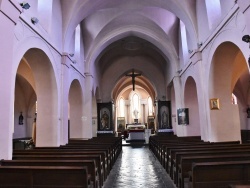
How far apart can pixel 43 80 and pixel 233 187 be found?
25.0 ft

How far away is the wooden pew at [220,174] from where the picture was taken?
3.62 metres

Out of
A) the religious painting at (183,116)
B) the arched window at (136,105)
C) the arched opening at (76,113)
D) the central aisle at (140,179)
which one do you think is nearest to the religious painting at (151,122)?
the arched window at (136,105)

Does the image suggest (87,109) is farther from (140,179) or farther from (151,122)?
Answer: (151,122)

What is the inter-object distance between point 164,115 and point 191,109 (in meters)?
5.60

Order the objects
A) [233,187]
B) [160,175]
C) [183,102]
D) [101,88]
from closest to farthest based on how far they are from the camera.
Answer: [233,187] < [160,175] < [183,102] < [101,88]

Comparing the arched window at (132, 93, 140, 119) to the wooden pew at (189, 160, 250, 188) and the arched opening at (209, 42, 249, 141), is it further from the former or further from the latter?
the wooden pew at (189, 160, 250, 188)

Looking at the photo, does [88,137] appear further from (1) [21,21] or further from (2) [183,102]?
(1) [21,21]

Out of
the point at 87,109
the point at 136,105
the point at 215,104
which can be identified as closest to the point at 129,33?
the point at 87,109

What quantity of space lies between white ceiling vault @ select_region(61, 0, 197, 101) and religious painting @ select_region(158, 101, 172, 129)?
1.53 metres

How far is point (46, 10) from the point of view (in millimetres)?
8328

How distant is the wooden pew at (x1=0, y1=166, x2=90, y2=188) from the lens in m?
3.58

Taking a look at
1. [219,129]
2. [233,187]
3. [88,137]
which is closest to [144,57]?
[88,137]

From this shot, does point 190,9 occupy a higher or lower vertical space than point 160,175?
higher

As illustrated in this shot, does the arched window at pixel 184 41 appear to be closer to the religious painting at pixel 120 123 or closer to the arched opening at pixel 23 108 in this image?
the arched opening at pixel 23 108
